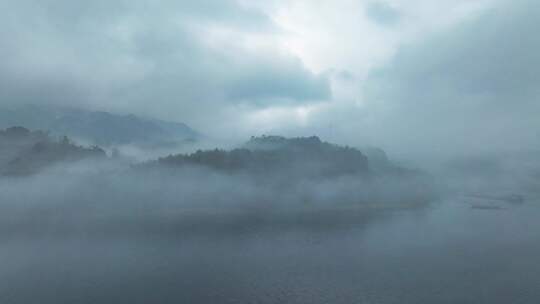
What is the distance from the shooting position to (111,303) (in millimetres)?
127750

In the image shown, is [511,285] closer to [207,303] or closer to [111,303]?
[207,303]

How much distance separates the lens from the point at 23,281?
147m

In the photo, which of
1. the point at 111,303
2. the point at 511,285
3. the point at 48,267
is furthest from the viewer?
the point at 48,267

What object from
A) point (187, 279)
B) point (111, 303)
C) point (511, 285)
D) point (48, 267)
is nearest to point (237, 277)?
point (187, 279)

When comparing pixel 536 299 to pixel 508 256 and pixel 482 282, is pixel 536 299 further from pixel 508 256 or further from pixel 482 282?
pixel 508 256

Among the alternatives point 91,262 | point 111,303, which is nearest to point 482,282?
point 111,303

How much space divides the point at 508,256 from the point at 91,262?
180976 millimetres

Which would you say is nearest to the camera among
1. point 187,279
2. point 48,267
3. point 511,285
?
point 511,285

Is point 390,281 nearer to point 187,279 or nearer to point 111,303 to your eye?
point 187,279

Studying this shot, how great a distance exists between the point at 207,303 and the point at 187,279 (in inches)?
1057

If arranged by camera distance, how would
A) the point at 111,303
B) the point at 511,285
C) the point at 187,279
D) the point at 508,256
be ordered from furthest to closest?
the point at 508,256
the point at 187,279
the point at 511,285
the point at 111,303

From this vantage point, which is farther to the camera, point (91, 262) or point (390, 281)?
point (91, 262)

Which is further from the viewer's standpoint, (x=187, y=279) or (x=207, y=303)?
(x=187, y=279)

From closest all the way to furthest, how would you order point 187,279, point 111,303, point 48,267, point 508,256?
1. point 111,303
2. point 187,279
3. point 48,267
4. point 508,256
